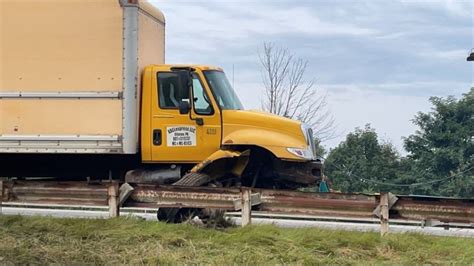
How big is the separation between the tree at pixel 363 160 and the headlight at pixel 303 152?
1406 cm

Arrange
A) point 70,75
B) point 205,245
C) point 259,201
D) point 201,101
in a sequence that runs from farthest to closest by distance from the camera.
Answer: point 201,101, point 70,75, point 259,201, point 205,245

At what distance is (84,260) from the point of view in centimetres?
750

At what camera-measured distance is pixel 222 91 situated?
456 inches

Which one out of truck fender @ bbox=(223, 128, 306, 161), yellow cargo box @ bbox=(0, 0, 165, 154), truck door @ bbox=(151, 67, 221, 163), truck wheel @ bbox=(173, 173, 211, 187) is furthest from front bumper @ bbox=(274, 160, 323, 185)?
yellow cargo box @ bbox=(0, 0, 165, 154)

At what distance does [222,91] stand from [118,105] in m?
1.73

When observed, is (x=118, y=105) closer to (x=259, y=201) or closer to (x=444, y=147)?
(x=259, y=201)

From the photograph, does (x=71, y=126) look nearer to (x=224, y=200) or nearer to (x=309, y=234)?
(x=224, y=200)

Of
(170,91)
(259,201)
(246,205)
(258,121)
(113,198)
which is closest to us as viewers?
(246,205)

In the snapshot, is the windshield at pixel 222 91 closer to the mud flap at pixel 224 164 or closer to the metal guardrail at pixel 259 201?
the mud flap at pixel 224 164

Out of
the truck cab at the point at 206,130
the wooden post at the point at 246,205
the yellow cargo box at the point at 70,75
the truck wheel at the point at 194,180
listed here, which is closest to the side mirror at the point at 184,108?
the truck cab at the point at 206,130

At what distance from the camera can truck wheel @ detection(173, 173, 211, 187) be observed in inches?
425

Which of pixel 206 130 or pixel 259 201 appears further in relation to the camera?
pixel 206 130

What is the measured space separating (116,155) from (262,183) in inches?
98.7

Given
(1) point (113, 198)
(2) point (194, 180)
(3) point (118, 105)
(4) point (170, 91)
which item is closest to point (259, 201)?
(2) point (194, 180)
